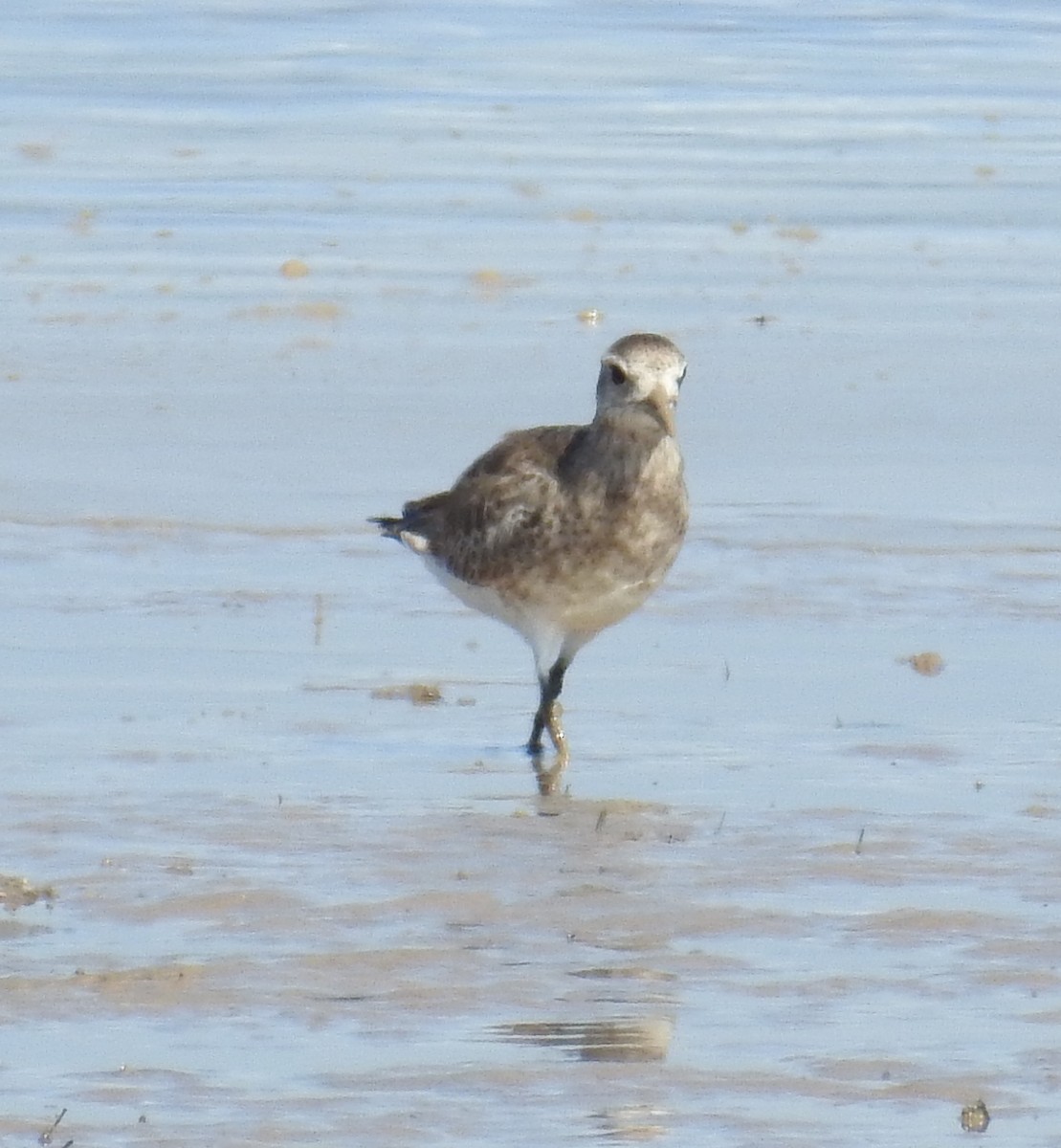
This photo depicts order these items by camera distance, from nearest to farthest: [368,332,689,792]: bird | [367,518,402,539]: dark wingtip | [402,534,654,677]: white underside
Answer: [368,332,689,792]: bird, [402,534,654,677]: white underside, [367,518,402,539]: dark wingtip

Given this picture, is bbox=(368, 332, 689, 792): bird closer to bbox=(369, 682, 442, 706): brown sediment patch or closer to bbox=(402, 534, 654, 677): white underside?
bbox=(402, 534, 654, 677): white underside

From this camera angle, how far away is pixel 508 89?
18.8 metres

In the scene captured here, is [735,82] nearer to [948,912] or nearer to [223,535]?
[223,535]

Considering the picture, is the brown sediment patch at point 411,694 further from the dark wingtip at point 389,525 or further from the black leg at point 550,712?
the dark wingtip at point 389,525

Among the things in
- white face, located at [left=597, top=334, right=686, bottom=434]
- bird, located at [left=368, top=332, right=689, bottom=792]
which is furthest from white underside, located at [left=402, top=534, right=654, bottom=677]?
white face, located at [left=597, top=334, right=686, bottom=434]

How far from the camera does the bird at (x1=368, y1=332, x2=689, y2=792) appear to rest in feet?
24.2

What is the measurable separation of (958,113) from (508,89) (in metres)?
2.90

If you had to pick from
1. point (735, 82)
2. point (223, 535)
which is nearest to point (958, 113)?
point (735, 82)

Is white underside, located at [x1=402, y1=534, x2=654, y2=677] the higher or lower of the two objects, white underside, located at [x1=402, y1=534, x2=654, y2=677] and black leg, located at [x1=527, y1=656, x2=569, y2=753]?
the higher

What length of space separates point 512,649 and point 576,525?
1060 millimetres

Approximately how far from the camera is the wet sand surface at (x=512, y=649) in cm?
505

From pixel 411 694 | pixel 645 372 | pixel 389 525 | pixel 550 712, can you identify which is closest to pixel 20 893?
pixel 550 712

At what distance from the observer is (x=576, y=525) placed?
24.7 ft

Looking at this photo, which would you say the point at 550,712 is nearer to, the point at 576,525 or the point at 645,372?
the point at 576,525
